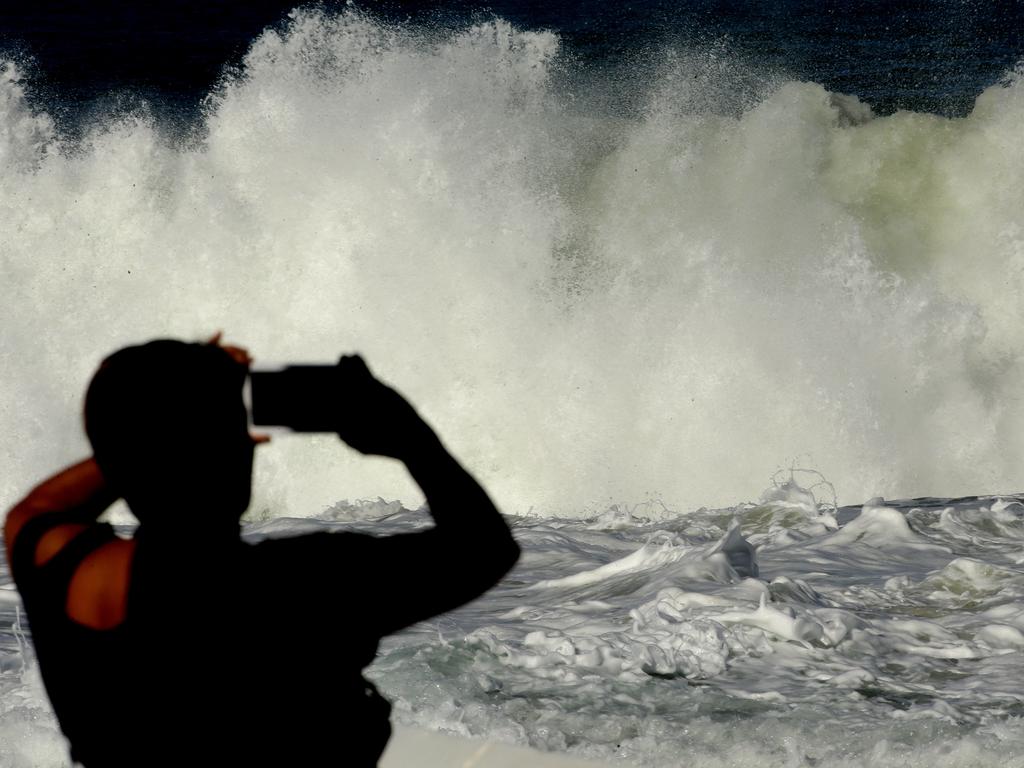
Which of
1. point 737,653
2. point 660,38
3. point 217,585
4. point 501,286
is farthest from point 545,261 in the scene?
point 217,585

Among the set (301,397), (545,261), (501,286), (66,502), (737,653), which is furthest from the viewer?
(545,261)

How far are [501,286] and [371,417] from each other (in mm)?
8755

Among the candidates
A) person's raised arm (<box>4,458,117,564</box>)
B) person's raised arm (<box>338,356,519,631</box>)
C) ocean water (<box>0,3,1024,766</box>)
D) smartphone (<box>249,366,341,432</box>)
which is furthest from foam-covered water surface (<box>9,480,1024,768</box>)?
ocean water (<box>0,3,1024,766</box>)

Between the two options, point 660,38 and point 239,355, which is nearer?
point 239,355

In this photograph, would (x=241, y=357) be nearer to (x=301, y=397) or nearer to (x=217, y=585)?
(x=301, y=397)

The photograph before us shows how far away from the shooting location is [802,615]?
153 inches

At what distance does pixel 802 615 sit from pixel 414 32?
7307 millimetres

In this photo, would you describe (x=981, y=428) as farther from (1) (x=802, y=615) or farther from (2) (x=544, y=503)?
(1) (x=802, y=615)

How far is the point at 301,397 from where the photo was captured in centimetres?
112

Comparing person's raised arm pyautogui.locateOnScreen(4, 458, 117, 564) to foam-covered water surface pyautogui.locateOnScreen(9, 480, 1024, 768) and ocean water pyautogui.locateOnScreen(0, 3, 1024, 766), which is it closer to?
foam-covered water surface pyautogui.locateOnScreen(9, 480, 1024, 768)

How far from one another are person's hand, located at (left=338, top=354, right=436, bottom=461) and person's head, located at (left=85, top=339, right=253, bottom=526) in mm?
107

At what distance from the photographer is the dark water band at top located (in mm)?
13055

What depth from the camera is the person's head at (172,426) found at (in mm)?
1146

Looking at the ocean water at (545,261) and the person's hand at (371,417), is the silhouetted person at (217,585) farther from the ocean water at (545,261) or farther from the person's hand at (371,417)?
the ocean water at (545,261)
